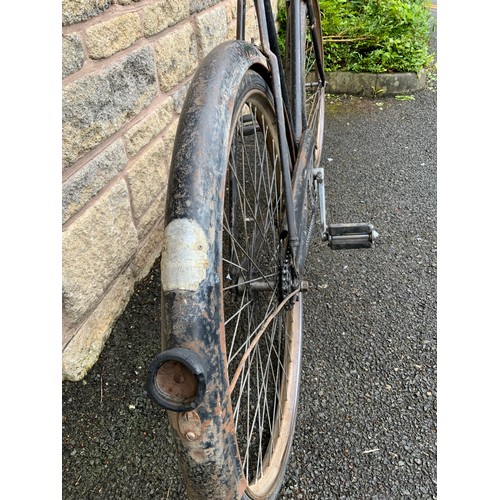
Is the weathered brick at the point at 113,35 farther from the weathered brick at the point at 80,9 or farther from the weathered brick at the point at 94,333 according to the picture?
the weathered brick at the point at 94,333

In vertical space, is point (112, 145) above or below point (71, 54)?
below

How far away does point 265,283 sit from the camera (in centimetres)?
158

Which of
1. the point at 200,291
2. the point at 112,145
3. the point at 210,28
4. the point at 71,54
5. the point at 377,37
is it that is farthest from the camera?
the point at 377,37

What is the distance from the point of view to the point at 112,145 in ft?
6.04

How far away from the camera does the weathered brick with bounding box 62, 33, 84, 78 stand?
1521mm

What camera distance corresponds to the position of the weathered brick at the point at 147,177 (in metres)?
2.04

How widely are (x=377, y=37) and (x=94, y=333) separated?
3599 mm

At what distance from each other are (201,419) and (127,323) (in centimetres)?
126

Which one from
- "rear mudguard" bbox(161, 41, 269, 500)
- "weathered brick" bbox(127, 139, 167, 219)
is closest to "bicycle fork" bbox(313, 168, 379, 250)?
"weathered brick" bbox(127, 139, 167, 219)

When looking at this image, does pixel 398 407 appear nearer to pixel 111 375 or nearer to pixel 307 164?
pixel 307 164

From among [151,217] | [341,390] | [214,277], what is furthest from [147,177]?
[214,277]

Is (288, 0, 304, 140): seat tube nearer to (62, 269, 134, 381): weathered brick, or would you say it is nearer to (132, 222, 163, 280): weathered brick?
(132, 222, 163, 280): weathered brick

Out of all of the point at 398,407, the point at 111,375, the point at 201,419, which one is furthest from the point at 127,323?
the point at 201,419

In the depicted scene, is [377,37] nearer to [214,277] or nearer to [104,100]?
[104,100]
